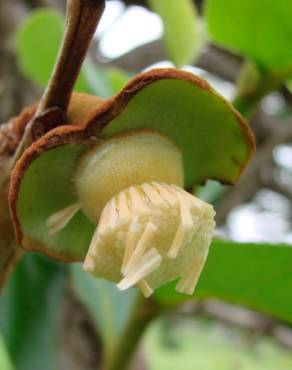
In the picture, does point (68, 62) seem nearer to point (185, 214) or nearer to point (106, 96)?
point (185, 214)

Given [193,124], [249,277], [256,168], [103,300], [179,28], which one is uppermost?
[193,124]

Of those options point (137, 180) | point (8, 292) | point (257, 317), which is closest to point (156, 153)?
point (137, 180)

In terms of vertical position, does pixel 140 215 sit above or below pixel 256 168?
above

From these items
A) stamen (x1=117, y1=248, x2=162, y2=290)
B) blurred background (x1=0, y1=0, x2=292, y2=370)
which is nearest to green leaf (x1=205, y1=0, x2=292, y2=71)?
blurred background (x1=0, y1=0, x2=292, y2=370)

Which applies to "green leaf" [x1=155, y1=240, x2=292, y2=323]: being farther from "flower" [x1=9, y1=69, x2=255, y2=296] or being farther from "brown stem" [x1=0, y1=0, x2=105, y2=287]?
"brown stem" [x1=0, y1=0, x2=105, y2=287]

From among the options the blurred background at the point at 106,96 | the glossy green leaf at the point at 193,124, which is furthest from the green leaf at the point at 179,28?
the glossy green leaf at the point at 193,124

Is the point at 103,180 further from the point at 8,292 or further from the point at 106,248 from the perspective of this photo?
the point at 8,292

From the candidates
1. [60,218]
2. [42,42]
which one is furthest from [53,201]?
[42,42]
